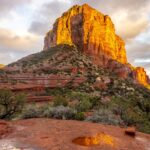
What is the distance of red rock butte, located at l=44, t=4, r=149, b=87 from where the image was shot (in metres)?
129

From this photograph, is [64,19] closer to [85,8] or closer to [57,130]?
[85,8]

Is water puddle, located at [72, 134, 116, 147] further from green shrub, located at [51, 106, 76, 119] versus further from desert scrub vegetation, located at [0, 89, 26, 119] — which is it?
desert scrub vegetation, located at [0, 89, 26, 119]

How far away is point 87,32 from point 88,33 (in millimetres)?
625

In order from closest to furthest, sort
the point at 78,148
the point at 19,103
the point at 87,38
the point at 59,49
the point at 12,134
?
the point at 78,148 → the point at 12,134 → the point at 19,103 → the point at 59,49 → the point at 87,38

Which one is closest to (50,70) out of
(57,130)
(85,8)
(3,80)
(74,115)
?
(3,80)

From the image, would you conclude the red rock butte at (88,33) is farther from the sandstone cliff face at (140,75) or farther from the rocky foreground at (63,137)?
the rocky foreground at (63,137)

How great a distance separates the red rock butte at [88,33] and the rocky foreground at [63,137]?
354 feet

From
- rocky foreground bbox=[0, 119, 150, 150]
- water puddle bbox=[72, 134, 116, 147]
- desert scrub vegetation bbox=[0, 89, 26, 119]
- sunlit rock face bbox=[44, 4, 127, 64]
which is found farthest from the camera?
sunlit rock face bbox=[44, 4, 127, 64]

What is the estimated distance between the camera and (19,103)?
33.0 metres

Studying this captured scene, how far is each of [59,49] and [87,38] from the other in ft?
57.2

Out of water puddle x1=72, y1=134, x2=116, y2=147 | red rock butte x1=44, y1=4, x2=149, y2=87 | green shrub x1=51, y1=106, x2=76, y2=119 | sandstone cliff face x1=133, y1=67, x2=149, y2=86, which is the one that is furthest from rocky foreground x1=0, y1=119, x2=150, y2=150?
sandstone cliff face x1=133, y1=67, x2=149, y2=86

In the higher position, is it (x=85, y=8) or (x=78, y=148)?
(x=85, y=8)

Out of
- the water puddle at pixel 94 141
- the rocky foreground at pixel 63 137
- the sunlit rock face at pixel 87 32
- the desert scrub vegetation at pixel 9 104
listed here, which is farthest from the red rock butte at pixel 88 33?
the water puddle at pixel 94 141

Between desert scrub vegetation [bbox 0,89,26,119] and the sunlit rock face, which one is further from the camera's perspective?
the sunlit rock face
